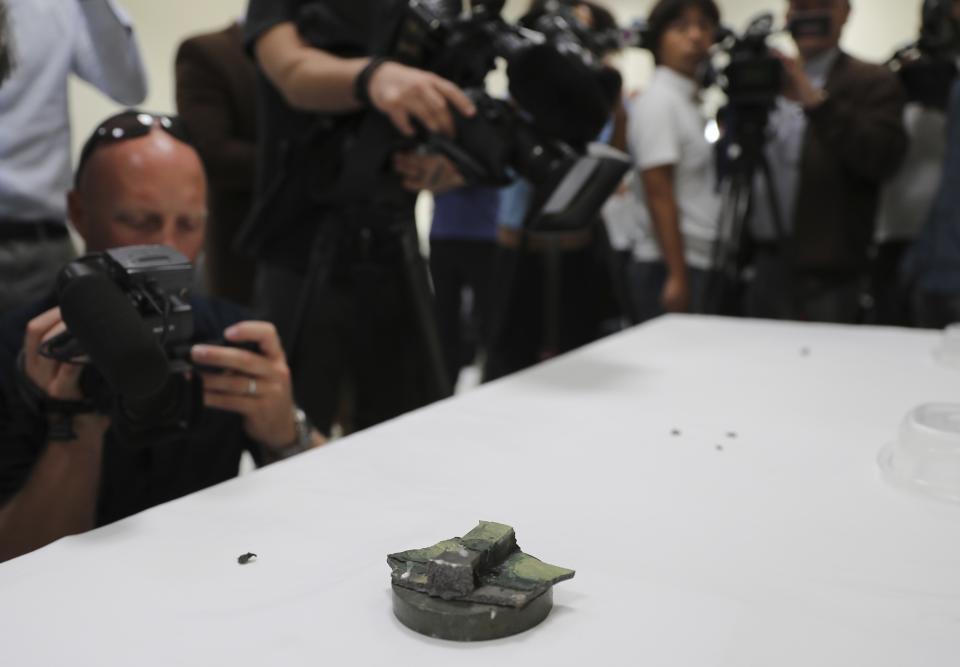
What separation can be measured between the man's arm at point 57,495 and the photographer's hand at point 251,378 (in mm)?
81

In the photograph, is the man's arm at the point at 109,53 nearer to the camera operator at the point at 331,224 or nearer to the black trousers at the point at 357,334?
the camera operator at the point at 331,224

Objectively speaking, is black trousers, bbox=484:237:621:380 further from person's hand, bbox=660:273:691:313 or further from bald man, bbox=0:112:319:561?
bald man, bbox=0:112:319:561

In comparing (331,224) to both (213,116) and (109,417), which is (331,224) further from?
(213,116)

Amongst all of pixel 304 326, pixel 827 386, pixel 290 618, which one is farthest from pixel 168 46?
pixel 290 618

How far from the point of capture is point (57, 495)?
0.68 metres

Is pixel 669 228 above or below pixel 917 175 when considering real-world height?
below

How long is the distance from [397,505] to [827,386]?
532 millimetres

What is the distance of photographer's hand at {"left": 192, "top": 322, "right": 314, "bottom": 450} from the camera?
691 mm

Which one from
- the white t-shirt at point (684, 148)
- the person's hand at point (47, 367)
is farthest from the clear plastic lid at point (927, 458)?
the white t-shirt at point (684, 148)

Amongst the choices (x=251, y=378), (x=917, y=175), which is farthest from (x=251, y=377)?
(x=917, y=175)

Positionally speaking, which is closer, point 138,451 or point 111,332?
point 111,332

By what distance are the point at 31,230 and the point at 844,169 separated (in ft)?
4.54

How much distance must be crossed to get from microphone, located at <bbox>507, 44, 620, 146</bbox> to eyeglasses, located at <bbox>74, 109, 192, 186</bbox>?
31 centimetres

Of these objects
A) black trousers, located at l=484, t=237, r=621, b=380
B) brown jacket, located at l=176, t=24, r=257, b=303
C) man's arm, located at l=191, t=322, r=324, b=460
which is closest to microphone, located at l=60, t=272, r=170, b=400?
man's arm, located at l=191, t=322, r=324, b=460
